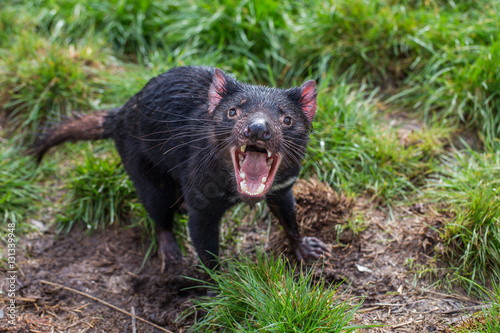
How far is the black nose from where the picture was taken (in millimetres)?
2355

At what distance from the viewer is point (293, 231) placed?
3.23 metres

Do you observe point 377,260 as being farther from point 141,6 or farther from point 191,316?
point 141,6

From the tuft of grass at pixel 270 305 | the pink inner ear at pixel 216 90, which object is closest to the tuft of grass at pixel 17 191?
the tuft of grass at pixel 270 305

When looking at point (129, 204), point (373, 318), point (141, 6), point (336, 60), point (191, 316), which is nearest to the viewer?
point (373, 318)

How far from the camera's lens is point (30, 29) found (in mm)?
4984

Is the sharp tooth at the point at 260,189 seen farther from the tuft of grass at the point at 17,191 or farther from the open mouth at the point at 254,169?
the tuft of grass at the point at 17,191

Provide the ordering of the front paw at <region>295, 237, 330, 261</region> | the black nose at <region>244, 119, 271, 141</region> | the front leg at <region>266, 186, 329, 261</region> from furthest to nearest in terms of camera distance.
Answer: the front paw at <region>295, 237, 330, 261</region> < the front leg at <region>266, 186, 329, 261</region> < the black nose at <region>244, 119, 271, 141</region>

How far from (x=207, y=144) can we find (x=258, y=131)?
0.55 metres

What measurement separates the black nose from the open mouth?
0.61 ft

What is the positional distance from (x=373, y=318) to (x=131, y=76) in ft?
9.33

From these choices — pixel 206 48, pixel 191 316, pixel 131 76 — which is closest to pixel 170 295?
pixel 191 316

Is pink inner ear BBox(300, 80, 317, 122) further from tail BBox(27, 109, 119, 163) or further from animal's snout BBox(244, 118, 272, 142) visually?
tail BBox(27, 109, 119, 163)

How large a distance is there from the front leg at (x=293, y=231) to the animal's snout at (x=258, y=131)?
75cm

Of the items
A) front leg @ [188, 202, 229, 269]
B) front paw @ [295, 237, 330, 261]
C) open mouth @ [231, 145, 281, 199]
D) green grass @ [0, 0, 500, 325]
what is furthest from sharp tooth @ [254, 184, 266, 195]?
green grass @ [0, 0, 500, 325]
